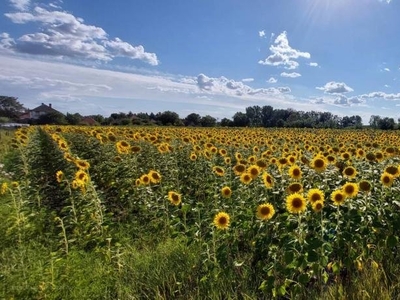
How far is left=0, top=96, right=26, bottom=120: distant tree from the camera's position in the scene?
76.8m

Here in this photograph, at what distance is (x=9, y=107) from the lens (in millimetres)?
77750

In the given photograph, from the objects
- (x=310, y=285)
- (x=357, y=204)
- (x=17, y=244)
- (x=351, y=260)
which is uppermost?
(x=357, y=204)

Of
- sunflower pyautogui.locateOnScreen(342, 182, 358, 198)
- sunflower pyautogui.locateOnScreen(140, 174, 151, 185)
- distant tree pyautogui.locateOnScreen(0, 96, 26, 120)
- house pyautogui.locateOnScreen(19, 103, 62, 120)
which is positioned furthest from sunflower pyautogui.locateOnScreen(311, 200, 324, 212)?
house pyautogui.locateOnScreen(19, 103, 62, 120)

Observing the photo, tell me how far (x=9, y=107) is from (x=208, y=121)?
4909 cm

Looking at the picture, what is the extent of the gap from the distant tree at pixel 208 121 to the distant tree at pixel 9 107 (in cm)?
4611

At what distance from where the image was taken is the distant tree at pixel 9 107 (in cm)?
7681

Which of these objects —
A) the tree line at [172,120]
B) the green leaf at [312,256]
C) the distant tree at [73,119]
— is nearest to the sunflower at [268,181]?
the green leaf at [312,256]

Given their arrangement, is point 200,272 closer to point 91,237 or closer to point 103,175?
point 91,237

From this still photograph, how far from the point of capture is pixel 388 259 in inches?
136

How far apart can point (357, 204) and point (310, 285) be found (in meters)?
0.84

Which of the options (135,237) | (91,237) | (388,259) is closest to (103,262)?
(91,237)

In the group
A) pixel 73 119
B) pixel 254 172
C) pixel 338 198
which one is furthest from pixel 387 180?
pixel 73 119

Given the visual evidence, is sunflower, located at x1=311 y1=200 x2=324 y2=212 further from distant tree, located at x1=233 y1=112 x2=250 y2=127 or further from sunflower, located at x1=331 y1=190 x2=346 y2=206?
distant tree, located at x1=233 y1=112 x2=250 y2=127

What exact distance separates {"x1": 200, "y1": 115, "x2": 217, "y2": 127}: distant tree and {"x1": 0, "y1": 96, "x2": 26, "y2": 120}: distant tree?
151ft
